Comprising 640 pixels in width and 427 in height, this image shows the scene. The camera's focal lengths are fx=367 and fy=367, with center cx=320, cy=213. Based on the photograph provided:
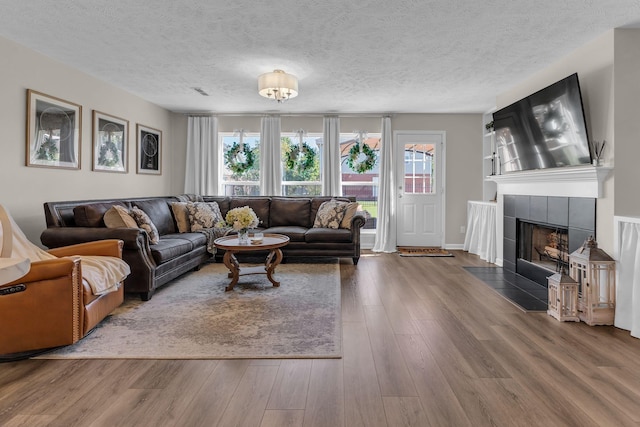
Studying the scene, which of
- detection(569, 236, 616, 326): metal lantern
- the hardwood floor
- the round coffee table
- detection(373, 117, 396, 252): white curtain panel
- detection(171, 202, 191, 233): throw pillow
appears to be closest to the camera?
the hardwood floor

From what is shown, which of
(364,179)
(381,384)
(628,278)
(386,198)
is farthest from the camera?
(364,179)

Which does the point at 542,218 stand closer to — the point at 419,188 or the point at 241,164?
the point at 419,188

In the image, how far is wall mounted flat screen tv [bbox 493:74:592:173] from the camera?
324cm

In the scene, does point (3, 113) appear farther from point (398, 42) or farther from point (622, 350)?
point (622, 350)

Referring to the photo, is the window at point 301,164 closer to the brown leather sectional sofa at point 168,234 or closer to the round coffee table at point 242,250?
the brown leather sectional sofa at point 168,234

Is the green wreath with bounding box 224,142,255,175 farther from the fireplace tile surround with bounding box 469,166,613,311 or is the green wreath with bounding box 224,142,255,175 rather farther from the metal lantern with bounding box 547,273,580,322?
the metal lantern with bounding box 547,273,580,322

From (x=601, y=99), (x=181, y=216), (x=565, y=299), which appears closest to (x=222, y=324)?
(x=181, y=216)

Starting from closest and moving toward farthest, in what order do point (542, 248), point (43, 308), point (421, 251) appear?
point (43, 308)
point (542, 248)
point (421, 251)

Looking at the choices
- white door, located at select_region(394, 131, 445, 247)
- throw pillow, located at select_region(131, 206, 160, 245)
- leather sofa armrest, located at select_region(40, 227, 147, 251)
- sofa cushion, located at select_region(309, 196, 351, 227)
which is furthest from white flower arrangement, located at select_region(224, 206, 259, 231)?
white door, located at select_region(394, 131, 445, 247)

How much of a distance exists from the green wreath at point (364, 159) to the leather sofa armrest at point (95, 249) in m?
4.22

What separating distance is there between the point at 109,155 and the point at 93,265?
2.46m

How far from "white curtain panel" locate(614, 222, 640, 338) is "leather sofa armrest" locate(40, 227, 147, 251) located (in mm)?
4147

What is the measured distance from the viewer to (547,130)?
144 inches

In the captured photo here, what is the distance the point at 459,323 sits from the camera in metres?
2.95
